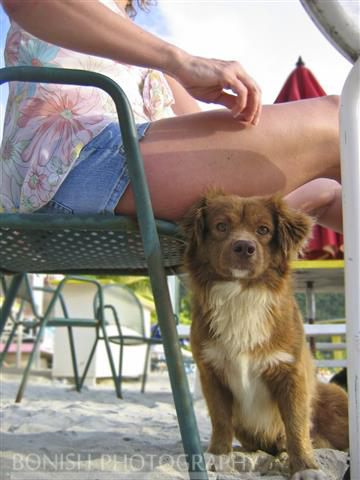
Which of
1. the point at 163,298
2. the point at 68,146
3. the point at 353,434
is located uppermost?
the point at 68,146

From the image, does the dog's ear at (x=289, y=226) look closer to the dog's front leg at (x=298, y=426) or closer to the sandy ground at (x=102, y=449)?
the dog's front leg at (x=298, y=426)

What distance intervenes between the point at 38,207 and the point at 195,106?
1023mm

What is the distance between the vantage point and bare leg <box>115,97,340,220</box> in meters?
1.32

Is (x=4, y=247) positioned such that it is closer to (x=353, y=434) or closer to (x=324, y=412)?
(x=353, y=434)

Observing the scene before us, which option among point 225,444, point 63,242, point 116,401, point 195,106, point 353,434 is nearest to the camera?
point 353,434

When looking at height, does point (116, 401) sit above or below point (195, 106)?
below

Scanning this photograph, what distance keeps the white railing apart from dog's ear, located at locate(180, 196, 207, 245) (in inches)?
15.0

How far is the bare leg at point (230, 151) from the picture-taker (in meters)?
1.32

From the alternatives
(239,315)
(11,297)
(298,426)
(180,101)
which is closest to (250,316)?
(239,315)

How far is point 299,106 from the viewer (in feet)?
4.56

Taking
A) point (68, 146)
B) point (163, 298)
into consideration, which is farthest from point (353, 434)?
point (68, 146)

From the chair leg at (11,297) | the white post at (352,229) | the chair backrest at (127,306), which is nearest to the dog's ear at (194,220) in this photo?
the white post at (352,229)

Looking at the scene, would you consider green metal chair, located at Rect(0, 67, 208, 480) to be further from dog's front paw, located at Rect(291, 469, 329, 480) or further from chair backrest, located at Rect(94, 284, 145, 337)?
Answer: chair backrest, located at Rect(94, 284, 145, 337)

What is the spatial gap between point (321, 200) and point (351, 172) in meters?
0.55
